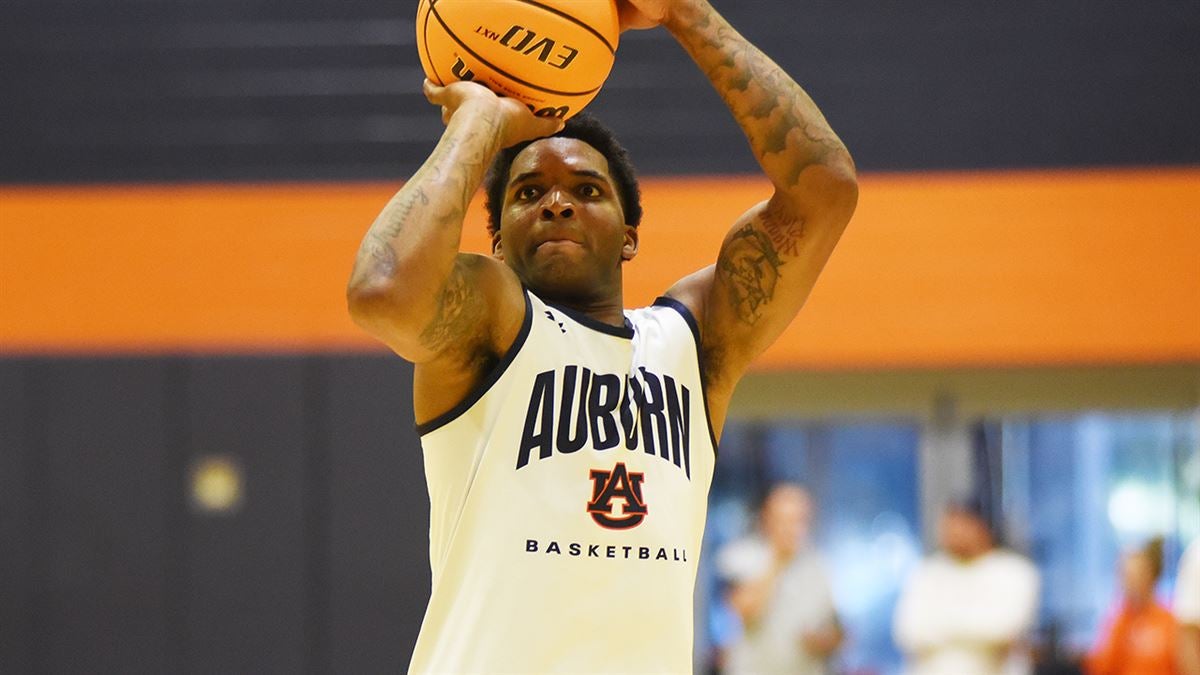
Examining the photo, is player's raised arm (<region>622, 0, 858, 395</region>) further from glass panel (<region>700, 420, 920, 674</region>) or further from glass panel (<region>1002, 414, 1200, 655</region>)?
glass panel (<region>1002, 414, 1200, 655</region>)

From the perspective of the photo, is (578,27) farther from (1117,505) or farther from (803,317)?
(1117,505)

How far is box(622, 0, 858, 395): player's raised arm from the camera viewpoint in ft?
8.19

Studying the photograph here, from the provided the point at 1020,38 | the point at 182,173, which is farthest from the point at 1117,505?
the point at 182,173

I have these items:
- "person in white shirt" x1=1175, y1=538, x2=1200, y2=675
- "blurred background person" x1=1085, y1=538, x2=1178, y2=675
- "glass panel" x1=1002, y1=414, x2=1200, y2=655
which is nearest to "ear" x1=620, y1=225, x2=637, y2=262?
"person in white shirt" x1=1175, y1=538, x2=1200, y2=675

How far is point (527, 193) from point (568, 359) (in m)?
0.32

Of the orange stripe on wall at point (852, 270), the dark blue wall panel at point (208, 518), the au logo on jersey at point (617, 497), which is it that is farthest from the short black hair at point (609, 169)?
the orange stripe on wall at point (852, 270)

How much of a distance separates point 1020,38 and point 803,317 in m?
1.81

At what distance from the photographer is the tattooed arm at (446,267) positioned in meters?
2.04

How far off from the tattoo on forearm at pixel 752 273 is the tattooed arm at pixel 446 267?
1.37ft

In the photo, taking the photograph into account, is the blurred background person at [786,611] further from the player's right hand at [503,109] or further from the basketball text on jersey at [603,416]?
the player's right hand at [503,109]

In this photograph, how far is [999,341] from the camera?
7.18 metres

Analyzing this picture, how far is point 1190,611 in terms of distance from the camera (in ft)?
18.2

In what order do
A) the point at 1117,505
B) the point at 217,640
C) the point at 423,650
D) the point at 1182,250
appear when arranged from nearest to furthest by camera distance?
the point at 423,650 → the point at 217,640 → the point at 1182,250 → the point at 1117,505

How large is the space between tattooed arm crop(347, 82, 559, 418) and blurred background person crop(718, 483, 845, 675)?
444 cm
